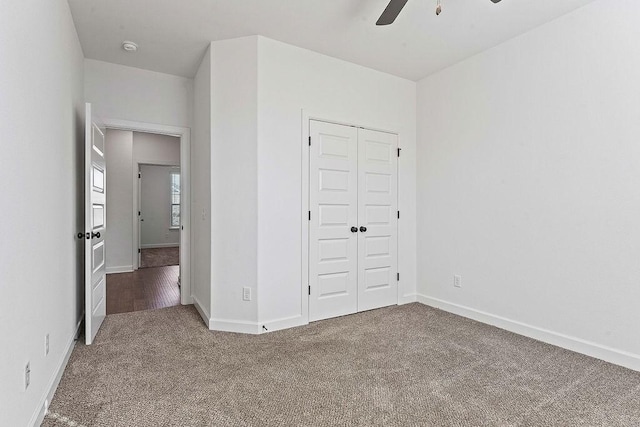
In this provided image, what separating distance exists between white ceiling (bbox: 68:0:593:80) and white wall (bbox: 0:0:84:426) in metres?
0.41

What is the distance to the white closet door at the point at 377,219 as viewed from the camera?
→ 12.3ft

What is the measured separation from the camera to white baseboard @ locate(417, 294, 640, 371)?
246 cm

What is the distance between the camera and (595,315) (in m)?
2.62

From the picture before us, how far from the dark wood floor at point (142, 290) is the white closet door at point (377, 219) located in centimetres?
228

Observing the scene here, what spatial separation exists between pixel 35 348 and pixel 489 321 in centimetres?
348

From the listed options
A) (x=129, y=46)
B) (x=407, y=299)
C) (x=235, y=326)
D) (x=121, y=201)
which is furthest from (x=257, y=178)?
(x=121, y=201)

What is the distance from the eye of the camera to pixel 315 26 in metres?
2.96

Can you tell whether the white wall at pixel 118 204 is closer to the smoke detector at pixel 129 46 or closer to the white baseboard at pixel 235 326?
the smoke detector at pixel 129 46

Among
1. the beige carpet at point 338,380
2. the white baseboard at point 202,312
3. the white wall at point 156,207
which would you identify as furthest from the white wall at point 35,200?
the white wall at point 156,207

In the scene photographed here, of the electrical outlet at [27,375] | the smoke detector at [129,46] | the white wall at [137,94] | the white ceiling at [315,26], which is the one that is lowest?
the electrical outlet at [27,375]

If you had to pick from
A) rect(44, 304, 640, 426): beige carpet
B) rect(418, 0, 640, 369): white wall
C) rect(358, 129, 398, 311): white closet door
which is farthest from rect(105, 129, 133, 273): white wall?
rect(418, 0, 640, 369): white wall

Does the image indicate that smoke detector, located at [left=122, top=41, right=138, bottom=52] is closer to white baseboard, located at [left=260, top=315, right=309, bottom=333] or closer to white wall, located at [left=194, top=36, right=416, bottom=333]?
white wall, located at [left=194, top=36, right=416, bottom=333]

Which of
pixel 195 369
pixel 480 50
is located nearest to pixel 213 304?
pixel 195 369

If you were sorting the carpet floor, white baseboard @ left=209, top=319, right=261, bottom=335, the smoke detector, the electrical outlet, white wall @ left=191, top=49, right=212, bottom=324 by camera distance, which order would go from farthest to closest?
the carpet floor → white wall @ left=191, top=49, right=212, bottom=324 → the smoke detector → white baseboard @ left=209, top=319, right=261, bottom=335 → the electrical outlet
